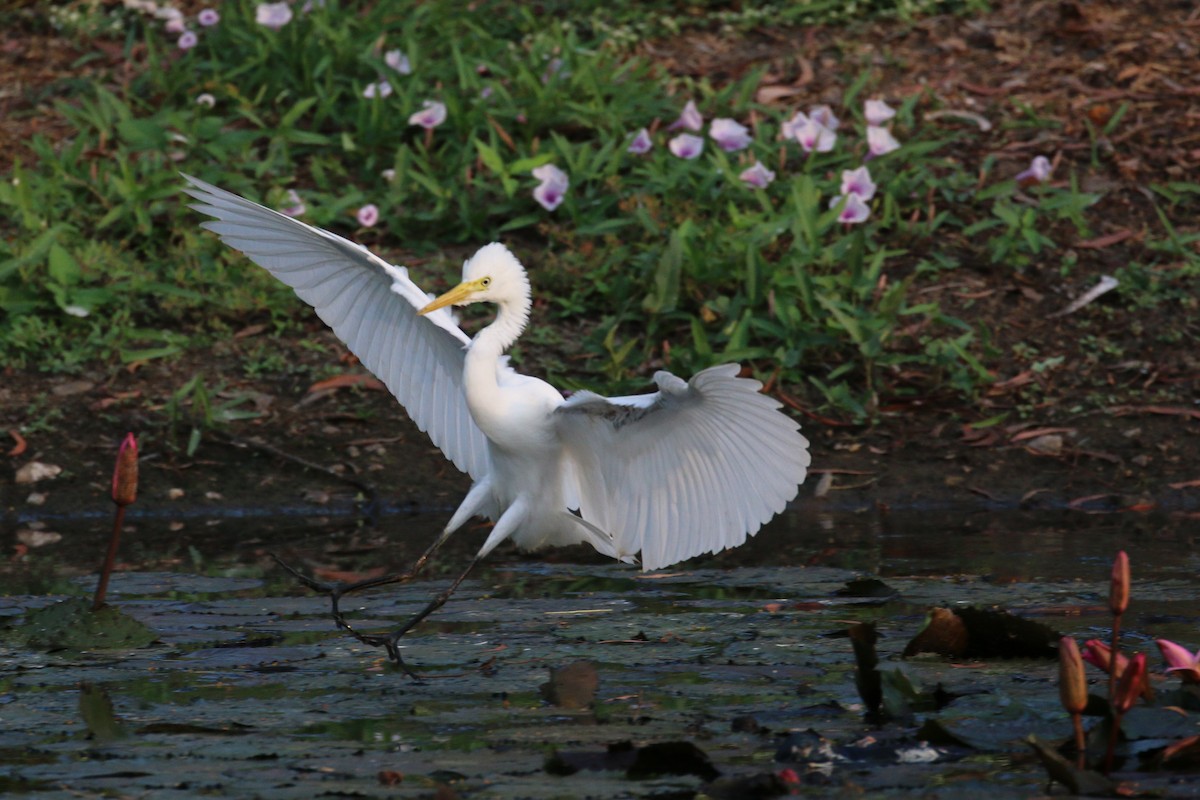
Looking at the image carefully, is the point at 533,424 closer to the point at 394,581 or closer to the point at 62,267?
the point at 394,581

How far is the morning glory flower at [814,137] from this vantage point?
314 inches

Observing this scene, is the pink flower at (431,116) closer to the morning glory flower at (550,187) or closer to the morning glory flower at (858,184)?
the morning glory flower at (550,187)

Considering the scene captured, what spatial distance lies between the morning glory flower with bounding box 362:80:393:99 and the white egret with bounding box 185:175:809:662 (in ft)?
10.2

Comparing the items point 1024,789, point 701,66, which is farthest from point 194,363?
point 1024,789

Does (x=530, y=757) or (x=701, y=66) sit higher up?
(x=701, y=66)

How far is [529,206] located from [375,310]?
2.53m

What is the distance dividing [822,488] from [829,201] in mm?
1793

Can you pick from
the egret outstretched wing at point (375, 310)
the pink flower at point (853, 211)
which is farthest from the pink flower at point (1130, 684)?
the pink flower at point (853, 211)

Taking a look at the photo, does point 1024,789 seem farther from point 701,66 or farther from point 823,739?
point 701,66

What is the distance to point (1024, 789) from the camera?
10.3 ft

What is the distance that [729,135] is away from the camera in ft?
26.2

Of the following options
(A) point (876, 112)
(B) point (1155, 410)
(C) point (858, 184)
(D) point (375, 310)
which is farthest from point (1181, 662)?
(A) point (876, 112)

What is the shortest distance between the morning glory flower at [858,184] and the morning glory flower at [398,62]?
8.41ft

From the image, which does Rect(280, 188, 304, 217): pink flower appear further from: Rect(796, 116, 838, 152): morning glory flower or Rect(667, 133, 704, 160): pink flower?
Rect(796, 116, 838, 152): morning glory flower
